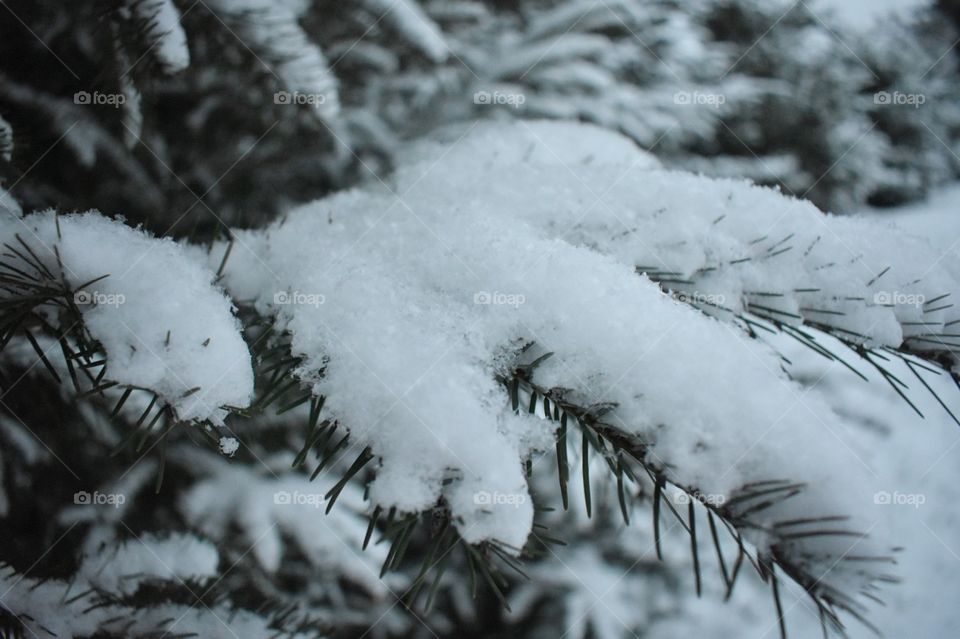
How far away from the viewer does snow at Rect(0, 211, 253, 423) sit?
0.59 m

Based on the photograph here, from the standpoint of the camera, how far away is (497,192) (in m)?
0.97

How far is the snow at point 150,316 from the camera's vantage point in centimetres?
59

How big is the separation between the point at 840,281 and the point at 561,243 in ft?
1.30

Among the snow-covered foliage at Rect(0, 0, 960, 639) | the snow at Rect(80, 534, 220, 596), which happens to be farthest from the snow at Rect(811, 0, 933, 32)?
the snow at Rect(80, 534, 220, 596)

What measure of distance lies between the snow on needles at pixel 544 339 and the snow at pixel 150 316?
0.30ft

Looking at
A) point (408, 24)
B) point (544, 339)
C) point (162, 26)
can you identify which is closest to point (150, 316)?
point (544, 339)

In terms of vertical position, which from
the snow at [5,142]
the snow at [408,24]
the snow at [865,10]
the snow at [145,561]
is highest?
the snow at [865,10]

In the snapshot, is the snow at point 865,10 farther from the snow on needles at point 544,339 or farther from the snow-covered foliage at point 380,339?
the snow on needles at point 544,339

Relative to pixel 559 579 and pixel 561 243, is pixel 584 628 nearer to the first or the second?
pixel 559 579

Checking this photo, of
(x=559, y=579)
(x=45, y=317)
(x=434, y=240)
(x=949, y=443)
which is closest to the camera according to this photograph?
(x=45, y=317)

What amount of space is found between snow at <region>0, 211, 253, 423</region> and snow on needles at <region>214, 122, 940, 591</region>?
0.09m

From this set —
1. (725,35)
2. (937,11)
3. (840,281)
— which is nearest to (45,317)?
(840,281)

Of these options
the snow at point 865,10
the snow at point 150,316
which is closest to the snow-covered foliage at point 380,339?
the snow at point 150,316

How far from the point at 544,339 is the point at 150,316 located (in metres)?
0.46
